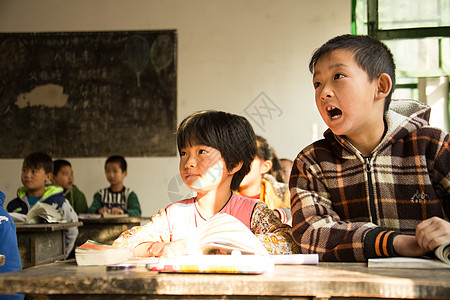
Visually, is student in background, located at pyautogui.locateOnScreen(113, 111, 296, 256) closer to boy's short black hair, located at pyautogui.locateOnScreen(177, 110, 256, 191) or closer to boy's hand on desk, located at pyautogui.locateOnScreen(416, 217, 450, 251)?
boy's short black hair, located at pyautogui.locateOnScreen(177, 110, 256, 191)

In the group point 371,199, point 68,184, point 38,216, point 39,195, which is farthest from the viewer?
point 68,184

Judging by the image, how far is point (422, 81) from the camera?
5.85 metres

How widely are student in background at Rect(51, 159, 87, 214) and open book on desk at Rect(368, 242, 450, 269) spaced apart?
16.9 feet

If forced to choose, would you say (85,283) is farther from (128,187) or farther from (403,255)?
(128,187)

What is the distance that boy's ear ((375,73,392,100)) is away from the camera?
1520 millimetres

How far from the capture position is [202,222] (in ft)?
5.28

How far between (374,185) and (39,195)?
355cm

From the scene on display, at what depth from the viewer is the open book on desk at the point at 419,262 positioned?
1.10m

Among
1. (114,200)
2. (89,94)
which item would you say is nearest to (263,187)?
(114,200)

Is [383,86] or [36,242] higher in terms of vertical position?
[383,86]

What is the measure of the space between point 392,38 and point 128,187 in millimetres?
3620

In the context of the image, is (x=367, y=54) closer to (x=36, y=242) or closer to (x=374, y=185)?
(x=374, y=185)

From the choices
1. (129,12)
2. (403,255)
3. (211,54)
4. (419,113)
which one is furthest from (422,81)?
(403,255)

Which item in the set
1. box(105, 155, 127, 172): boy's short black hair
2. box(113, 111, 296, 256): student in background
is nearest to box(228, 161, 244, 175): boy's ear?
box(113, 111, 296, 256): student in background
